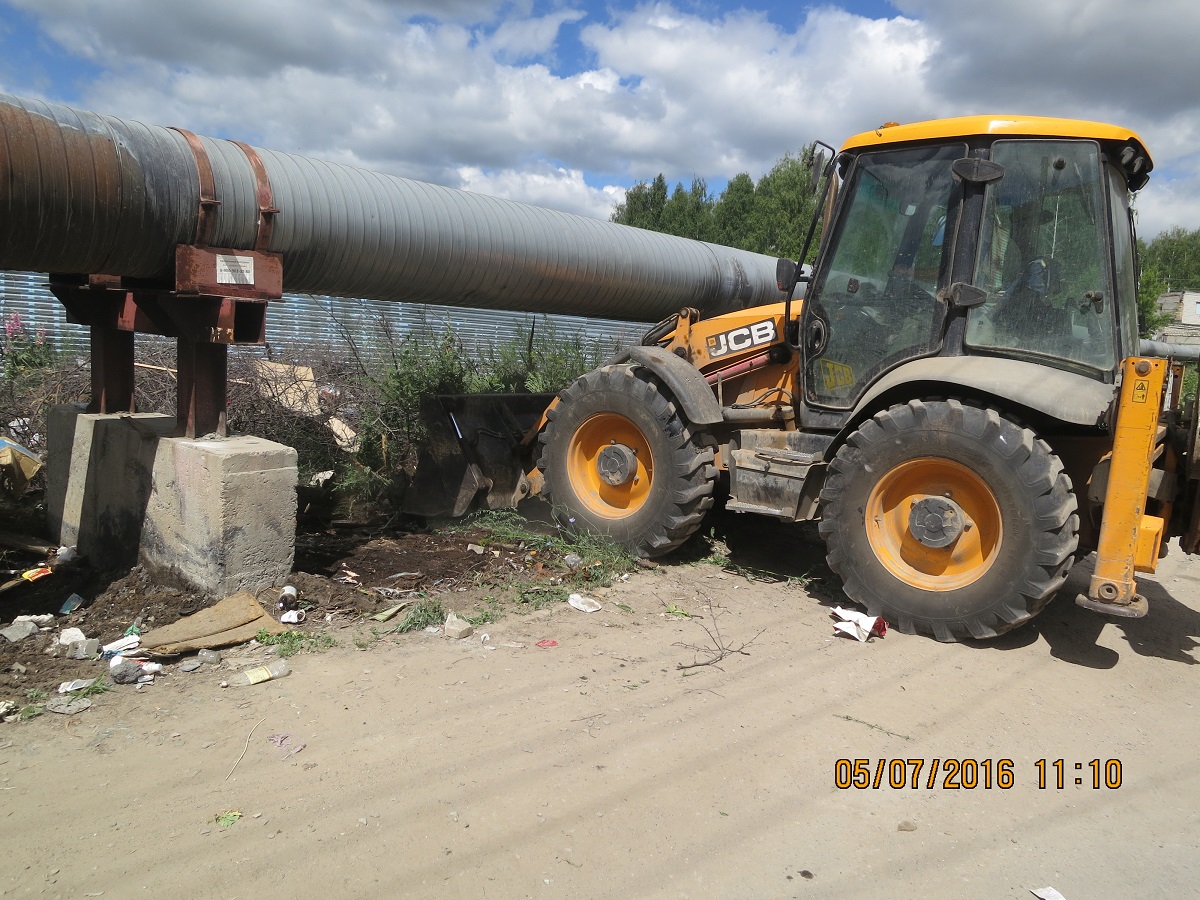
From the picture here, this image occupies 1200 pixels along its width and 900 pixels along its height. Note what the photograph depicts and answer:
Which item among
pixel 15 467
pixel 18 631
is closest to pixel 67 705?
pixel 18 631

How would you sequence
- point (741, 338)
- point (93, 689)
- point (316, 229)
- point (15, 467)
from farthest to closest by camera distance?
1. point (15, 467)
2. point (741, 338)
3. point (316, 229)
4. point (93, 689)

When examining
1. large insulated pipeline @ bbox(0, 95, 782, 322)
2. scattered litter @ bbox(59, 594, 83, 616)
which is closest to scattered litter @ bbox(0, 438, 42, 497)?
scattered litter @ bbox(59, 594, 83, 616)

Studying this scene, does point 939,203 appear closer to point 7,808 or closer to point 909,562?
point 909,562

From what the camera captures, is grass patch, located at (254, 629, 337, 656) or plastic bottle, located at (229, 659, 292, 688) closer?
plastic bottle, located at (229, 659, 292, 688)

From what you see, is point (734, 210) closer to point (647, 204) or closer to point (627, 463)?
point (647, 204)

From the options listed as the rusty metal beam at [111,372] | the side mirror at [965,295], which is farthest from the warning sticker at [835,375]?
the rusty metal beam at [111,372]

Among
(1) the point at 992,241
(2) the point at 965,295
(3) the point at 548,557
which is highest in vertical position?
(1) the point at 992,241

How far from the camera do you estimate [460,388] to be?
7.93 metres

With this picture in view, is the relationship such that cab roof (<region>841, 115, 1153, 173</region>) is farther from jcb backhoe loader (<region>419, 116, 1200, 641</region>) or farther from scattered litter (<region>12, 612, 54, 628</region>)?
scattered litter (<region>12, 612, 54, 628</region>)

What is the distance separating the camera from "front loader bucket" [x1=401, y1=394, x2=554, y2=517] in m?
6.37

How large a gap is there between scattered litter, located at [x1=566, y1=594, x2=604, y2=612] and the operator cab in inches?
79.3

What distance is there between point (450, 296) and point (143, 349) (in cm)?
439

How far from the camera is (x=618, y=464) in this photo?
576 cm
